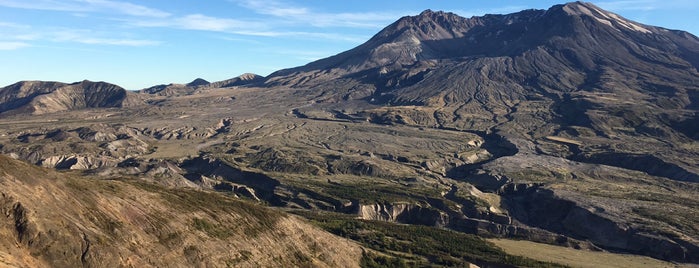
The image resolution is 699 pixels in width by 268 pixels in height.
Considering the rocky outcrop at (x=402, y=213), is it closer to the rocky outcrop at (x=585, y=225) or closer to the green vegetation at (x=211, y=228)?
the rocky outcrop at (x=585, y=225)

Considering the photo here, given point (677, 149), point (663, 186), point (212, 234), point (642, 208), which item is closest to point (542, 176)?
point (663, 186)

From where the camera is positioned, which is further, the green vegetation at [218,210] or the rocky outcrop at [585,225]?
the rocky outcrop at [585,225]

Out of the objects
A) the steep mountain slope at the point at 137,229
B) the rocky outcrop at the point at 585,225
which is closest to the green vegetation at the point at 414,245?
the steep mountain slope at the point at 137,229

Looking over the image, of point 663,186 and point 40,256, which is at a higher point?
point 40,256

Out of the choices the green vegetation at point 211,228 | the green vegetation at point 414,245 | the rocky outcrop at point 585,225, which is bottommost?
the rocky outcrop at point 585,225

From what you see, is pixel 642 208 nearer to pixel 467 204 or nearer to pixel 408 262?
pixel 467 204

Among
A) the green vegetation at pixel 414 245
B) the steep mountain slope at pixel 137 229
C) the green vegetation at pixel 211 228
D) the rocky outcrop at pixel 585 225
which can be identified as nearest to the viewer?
the steep mountain slope at pixel 137 229
